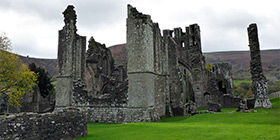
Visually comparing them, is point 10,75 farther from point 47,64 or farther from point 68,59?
point 47,64

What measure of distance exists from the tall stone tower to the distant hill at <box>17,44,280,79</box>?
46.6 m

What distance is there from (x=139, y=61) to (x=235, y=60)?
12416 cm

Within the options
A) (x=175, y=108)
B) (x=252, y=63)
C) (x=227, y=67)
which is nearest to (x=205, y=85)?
(x=252, y=63)

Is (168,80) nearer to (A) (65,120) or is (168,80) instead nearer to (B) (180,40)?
(A) (65,120)

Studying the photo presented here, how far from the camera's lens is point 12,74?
63.6ft

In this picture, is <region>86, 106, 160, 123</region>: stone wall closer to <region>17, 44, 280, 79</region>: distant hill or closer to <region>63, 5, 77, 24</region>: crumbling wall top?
<region>63, 5, 77, 24</region>: crumbling wall top

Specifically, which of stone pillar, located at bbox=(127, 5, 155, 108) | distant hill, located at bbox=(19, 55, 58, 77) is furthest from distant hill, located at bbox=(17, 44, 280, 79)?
stone pillar, located at bbox=(127, 5, 155, 108)

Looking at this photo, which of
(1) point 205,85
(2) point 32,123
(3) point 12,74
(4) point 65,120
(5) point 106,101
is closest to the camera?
(2) point 32,123

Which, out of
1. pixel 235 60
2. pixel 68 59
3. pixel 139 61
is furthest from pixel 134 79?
pixel 235 60

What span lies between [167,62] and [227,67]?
29.6 meters

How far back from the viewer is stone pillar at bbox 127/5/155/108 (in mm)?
13367

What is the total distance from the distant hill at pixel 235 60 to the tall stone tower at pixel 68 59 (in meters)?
46.6

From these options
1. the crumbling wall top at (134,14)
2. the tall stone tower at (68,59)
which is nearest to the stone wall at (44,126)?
the tall stone tower at (68,59)

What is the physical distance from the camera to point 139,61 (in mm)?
13617
